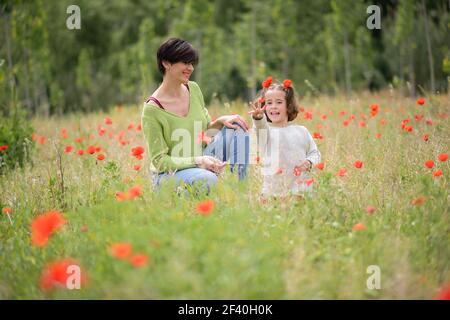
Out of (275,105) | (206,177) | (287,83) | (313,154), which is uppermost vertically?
(287,83)

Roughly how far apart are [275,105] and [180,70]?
755mm

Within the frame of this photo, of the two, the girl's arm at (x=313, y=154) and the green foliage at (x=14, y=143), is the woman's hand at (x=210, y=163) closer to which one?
the girl's arm at (x=313, y=154)

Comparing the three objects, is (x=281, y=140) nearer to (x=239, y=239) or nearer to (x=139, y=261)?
(x=239, y=239)

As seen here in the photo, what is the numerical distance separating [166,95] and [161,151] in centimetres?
55

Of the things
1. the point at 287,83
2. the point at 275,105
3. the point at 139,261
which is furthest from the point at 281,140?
the point at 139,261

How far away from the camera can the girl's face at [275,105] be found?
11.6 ft

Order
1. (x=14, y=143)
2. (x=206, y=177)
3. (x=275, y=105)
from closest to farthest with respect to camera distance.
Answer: (x=206, y=177) → (x=275, y=105) → (x=14, y=143)

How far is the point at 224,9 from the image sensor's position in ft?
71.2

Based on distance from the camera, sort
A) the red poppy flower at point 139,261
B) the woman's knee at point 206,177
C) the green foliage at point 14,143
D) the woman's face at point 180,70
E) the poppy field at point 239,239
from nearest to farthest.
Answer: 1. the red poppy flower at point 139,261
2. the poppy field at point 239,239
3. the woman's knee at point 206,177
4. the woman's face at point 180,70
5. the green foliage at point 14,143

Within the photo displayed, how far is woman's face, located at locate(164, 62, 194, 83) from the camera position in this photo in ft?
11.9

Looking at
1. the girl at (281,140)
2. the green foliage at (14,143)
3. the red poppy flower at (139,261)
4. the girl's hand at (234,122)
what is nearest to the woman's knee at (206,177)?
the girl at (281,140)

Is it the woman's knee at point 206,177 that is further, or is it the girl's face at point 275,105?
the girl's face at point 275,105

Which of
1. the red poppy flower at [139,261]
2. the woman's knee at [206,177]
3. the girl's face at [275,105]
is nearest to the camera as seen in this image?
the red poppy flower at [139,261]

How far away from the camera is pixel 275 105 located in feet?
11.6
